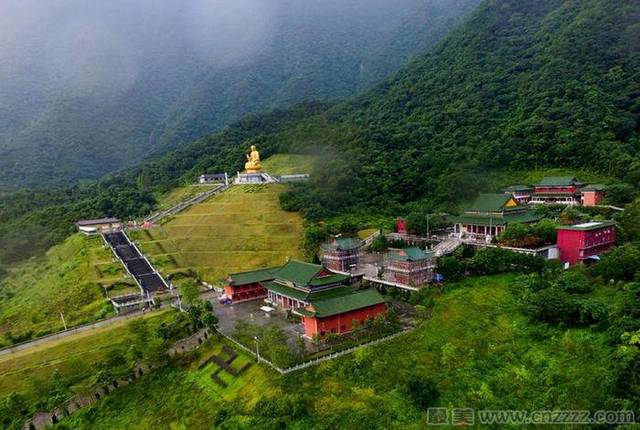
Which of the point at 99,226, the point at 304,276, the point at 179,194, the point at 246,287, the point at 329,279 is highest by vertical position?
the point at 179,194

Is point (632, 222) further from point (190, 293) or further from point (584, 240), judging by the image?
point (190, 293)

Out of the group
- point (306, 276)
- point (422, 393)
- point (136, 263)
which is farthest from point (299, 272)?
point (136, 263)

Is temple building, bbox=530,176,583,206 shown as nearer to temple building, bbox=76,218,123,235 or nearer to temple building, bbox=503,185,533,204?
temple building, bbox=503,185,533,204

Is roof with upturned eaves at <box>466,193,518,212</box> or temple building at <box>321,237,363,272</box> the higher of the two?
roof with upturned eaves at <box>466,193,518,212</box>

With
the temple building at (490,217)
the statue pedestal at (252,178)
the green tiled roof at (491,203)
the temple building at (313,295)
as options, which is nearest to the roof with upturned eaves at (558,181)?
the temple building at (490,217)

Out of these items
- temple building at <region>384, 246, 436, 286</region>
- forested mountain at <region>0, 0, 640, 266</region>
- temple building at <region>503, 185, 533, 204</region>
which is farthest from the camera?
forested mountain at <region>0, 0, 640, 266</region>

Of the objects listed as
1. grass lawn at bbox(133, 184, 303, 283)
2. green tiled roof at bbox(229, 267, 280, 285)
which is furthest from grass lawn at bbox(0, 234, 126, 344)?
green tiled roof at bbox(229, 267, 280, 285)
